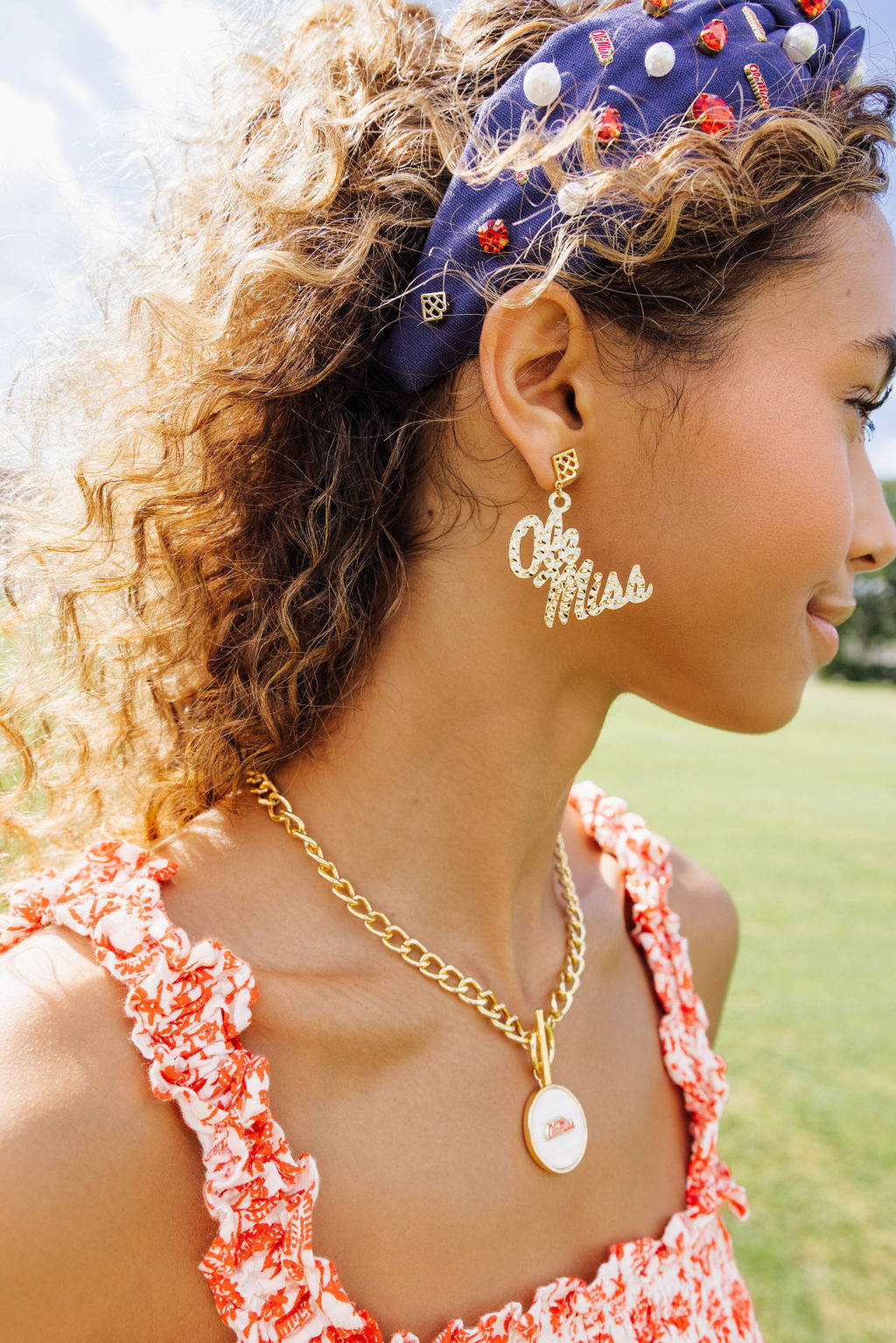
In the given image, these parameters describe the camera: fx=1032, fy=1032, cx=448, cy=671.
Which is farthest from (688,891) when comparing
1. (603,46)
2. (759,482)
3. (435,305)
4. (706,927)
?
(603,46)

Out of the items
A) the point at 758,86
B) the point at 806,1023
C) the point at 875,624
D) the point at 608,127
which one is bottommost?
the point at 806,1023

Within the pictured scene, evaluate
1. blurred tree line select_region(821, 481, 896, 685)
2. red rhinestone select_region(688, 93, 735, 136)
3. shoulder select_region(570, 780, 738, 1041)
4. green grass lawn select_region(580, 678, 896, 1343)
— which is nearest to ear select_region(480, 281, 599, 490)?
red rhinestone select_region(688, 93, 735, 136)

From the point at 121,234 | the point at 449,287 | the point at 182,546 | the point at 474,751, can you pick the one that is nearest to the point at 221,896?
the point at 474,751

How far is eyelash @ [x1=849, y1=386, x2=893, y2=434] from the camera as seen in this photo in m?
1.49

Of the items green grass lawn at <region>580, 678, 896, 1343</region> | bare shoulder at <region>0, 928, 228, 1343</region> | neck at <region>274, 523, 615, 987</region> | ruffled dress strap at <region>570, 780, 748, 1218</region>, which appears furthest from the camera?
green grass lawn at <region>580, 678, 896, 1343</region>

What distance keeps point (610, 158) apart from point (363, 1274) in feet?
5.01

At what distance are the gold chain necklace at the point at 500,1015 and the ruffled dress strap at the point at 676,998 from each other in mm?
312

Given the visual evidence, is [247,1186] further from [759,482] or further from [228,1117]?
[759,482]

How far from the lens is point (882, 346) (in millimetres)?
1467

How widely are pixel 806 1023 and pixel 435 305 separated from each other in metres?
5.40

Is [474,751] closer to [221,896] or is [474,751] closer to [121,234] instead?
[221,896]

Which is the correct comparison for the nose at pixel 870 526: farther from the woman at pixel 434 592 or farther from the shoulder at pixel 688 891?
the shoulder at pixel 688 891

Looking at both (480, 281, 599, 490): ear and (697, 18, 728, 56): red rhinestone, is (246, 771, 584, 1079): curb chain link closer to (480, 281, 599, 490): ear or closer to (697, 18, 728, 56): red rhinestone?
(480, 281, 599, 490): ear

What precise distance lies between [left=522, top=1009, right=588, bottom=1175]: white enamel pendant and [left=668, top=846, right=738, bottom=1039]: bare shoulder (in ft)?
1.88
